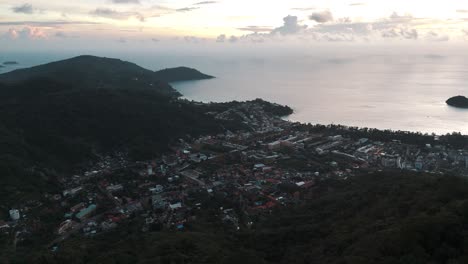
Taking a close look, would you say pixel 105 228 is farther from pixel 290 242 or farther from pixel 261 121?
pixel 261 121

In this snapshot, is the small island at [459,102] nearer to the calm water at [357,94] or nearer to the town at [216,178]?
the calm water at [357,94]

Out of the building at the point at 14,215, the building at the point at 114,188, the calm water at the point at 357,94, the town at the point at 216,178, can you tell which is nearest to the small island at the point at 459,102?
the calm water at the point at 357,94

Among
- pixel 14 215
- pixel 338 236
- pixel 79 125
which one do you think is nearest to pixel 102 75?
pixel 79 125

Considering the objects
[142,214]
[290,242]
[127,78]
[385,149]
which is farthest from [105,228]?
[127,78]

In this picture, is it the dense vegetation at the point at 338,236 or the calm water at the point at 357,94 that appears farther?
the calm water at the point at 357,94

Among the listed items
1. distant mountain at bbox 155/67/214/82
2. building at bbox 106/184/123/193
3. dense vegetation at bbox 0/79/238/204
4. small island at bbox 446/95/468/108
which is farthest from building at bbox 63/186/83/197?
distant mountain at bbox 155/67/214/82

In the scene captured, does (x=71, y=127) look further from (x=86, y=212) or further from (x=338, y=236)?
Result: (x=338, y=236)
